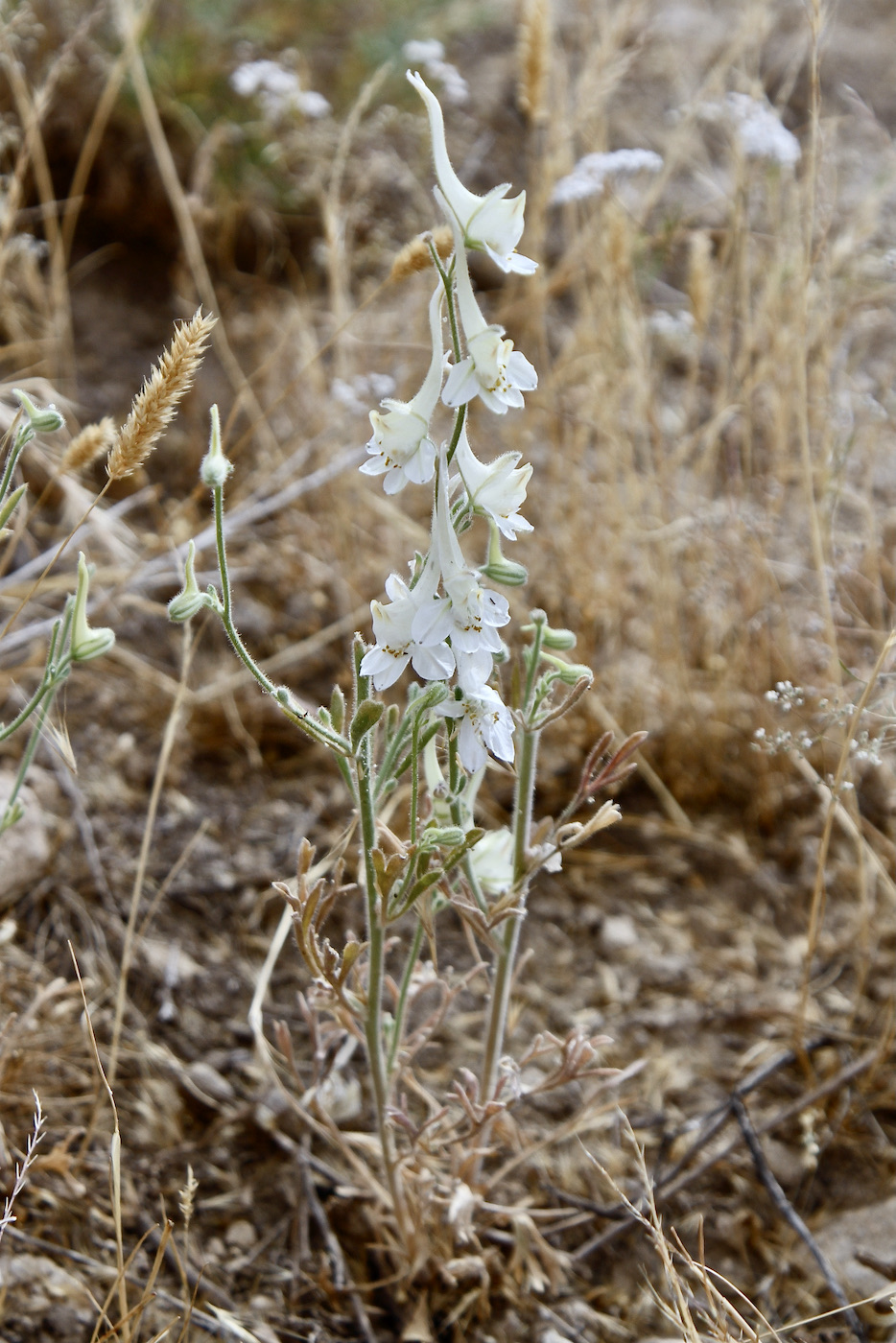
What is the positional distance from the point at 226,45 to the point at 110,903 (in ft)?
8.88

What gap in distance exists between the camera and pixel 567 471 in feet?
8.04

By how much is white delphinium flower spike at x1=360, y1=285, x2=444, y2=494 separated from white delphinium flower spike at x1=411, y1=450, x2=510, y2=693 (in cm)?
3

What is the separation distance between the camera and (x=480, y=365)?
34.9 inches

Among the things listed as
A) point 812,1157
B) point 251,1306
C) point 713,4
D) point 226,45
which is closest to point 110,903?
point 251,1306

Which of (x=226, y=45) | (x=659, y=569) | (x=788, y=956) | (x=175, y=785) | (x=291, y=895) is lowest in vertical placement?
(x=788, y=956)

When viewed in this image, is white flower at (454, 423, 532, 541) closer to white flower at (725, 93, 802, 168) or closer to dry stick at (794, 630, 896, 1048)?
dry stick at (794, 630, 896, 1048)

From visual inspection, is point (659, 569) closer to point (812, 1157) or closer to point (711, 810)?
point (711, 810)

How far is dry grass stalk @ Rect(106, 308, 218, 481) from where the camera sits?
108 centimetres

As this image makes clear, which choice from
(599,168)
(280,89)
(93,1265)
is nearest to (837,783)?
(93,1265)

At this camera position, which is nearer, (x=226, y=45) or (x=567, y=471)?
(x=567, y=471)

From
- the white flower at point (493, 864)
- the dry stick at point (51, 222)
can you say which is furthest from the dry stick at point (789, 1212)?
the dry stick at point (51, 222)

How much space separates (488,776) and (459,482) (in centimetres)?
131

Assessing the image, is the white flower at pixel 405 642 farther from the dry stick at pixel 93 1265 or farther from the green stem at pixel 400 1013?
the dry stick at pixel 93 1265

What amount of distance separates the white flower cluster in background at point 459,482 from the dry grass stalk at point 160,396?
256 millimetres
